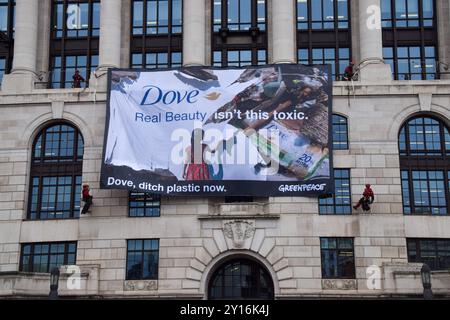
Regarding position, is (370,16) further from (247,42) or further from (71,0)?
(71,0)

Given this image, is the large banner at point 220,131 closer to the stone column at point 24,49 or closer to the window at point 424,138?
the window at point 424,138

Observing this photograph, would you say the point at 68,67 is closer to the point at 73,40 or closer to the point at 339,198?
the point at 73,40

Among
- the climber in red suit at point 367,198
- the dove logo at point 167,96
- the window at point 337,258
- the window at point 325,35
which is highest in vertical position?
the window at point 325,35

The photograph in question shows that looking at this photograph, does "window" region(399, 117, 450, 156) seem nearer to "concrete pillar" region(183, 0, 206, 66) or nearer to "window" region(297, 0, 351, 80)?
"window" region(297, 0, 351, 80)

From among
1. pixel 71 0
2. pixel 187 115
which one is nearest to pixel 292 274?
pixel 187 115

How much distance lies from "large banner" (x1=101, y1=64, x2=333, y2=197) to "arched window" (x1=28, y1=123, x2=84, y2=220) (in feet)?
10.1

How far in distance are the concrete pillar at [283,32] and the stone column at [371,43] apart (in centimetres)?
477

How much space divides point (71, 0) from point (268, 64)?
16.1m

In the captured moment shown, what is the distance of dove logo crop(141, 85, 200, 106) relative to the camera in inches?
1919

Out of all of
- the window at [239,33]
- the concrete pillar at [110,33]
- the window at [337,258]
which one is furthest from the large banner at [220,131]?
the window at [239,33]

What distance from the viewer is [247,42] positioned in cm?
5244

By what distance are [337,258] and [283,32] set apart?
52.7ft

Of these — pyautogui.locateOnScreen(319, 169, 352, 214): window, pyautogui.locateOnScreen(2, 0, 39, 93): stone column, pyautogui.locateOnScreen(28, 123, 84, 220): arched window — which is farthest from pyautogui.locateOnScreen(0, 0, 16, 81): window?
pyautogui.locateOnScreen(319, 169, 352, 214): window

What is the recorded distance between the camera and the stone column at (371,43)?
49625 millimetres
